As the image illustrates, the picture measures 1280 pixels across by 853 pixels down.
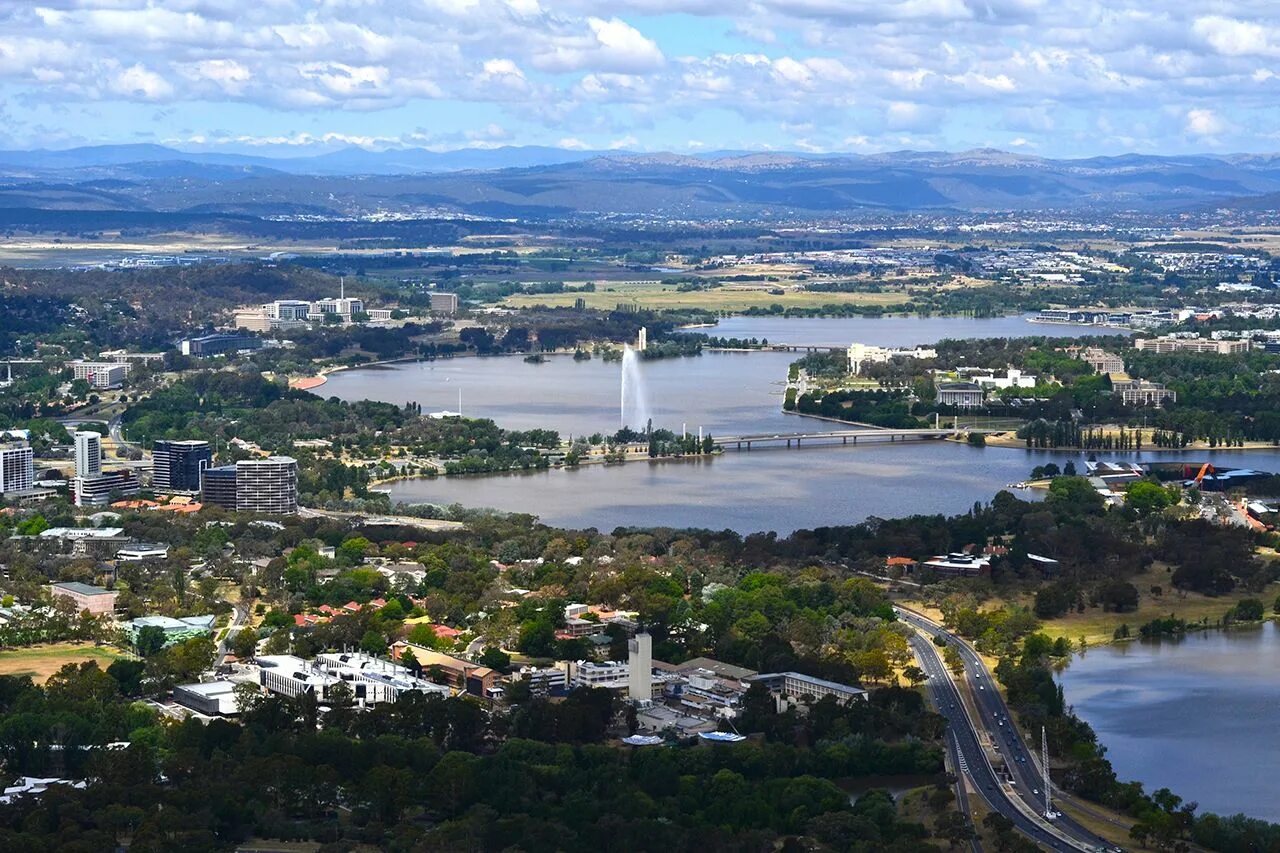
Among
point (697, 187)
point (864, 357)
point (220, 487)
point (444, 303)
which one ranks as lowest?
point (220, 487)

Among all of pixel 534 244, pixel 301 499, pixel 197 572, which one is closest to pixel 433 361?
pixel 301 499

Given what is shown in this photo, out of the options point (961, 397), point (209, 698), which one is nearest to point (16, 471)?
point (209, 698)

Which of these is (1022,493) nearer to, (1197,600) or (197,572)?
(1197,600)

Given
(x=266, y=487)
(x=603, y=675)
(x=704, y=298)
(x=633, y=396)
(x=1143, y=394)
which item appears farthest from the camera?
(x=704, y=298)

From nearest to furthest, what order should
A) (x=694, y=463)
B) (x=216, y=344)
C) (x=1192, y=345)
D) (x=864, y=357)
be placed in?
(x=694, y=463)
(x=864, y=357)
(x=1192, y=345)
(x=216, y=344)

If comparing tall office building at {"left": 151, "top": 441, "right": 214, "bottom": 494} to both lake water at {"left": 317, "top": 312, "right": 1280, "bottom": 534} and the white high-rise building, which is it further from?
the white high-rise building

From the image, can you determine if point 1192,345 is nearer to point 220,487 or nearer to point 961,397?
point 961,397

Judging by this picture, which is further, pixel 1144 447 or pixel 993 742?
pixel 1144 447
